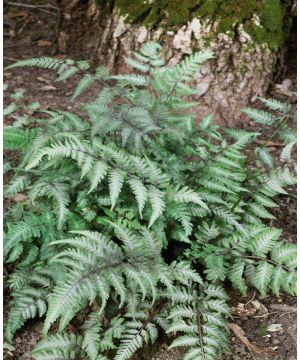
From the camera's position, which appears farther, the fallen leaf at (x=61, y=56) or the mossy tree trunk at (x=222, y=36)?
the fallen leaf at (x=61, y=56)

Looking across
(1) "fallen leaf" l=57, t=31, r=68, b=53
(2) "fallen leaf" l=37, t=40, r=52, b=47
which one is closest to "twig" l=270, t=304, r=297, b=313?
(1) "fallen leaf" l=57, t=31, r=68, b=53

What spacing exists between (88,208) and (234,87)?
1.93 m

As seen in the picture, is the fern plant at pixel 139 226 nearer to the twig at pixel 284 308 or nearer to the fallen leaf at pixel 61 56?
the twig at pixel 284 308

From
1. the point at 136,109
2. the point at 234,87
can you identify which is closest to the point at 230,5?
the point at 234,87

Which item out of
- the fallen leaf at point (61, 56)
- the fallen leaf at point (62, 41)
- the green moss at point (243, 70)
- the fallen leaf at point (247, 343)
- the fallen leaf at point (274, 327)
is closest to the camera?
the fallen leaf at point (247, 343)

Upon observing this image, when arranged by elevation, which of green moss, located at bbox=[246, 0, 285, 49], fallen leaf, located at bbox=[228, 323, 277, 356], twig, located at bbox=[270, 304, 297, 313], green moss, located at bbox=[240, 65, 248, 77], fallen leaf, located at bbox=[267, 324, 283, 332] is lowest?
fallen leaf, located at bbox=[228, 323, 277, 356]

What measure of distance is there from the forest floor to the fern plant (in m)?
0.11

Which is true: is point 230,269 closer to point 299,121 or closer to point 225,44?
point 299,121

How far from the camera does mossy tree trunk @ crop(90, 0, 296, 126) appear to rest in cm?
409

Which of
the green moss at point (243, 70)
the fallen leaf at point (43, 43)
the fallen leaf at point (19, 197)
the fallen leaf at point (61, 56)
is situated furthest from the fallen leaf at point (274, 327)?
the fallen leaf at point (43, 43)

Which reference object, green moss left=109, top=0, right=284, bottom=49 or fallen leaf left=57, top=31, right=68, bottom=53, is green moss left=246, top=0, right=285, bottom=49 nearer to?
green moss left=109, top=0, right=284, bottom=49

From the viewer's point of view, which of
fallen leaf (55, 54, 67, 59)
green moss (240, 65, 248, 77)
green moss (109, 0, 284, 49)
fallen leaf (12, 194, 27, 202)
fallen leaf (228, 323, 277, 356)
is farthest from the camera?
fallen leaf (55, 54, 67, 59)

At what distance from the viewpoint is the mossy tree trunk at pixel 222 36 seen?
161 inches

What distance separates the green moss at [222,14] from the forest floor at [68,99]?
0.56 metres
